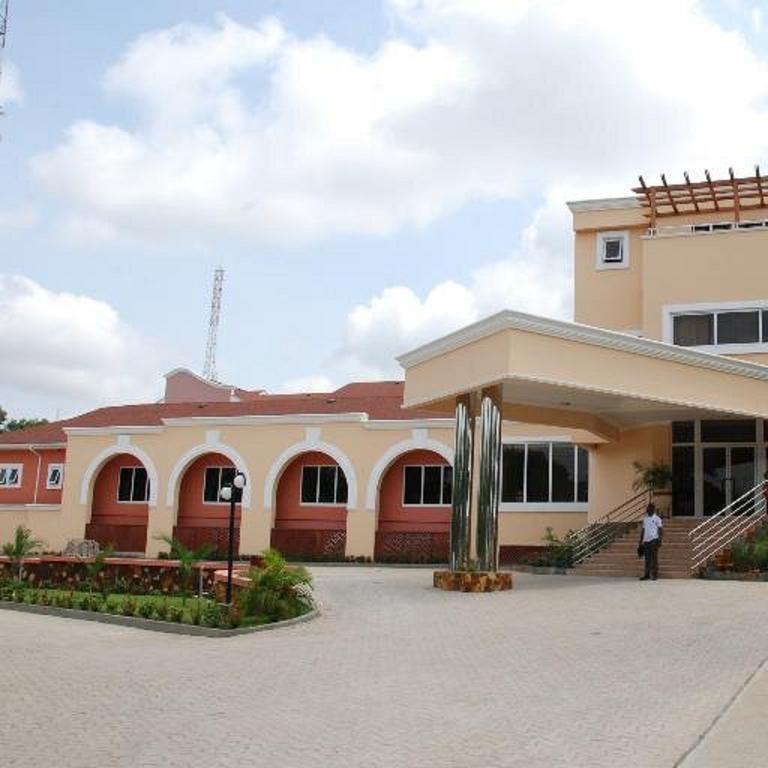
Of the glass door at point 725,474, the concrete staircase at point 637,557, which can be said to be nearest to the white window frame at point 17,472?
the concrete staircase at point 637,557

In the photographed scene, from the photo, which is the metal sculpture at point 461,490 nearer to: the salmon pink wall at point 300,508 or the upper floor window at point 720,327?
the upper floor window at point 720,327

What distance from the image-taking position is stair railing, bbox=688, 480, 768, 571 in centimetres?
2264

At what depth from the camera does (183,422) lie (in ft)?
120

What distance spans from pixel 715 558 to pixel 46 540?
25369 mm

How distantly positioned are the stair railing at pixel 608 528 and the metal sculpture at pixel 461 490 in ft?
14.8

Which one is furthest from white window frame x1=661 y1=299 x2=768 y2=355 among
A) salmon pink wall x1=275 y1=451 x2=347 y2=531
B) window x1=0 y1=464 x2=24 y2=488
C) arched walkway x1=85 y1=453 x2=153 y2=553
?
window x1=0 y1=464 x2=24 y2=488

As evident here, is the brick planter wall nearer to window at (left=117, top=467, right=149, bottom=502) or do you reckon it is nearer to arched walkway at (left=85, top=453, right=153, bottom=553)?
arched walkway at (left=85, top=453, right=153, bottom=553)

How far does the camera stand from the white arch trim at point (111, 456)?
3694cm

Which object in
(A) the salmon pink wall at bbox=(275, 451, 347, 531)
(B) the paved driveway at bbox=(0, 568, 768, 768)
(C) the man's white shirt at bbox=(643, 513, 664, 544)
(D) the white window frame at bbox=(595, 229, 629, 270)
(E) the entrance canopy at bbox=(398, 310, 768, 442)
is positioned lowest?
(B) the paved driveway at bbox=(0, 568, 768, 768)

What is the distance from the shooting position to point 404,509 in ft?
113

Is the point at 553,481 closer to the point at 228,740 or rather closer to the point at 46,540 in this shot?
the point at 46,540

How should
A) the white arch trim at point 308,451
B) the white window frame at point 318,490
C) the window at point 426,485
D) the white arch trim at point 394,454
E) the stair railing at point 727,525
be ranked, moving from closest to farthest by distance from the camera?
the stair railing at point 727,525 → the white arch trim at point 394,454 → the white arch trim at point 308,451 → the window at point 426,485 → the white window frame at point 318,490

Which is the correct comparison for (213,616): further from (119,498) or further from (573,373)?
(119,498)

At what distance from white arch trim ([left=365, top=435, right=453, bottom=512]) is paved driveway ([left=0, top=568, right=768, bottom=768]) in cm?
1503
